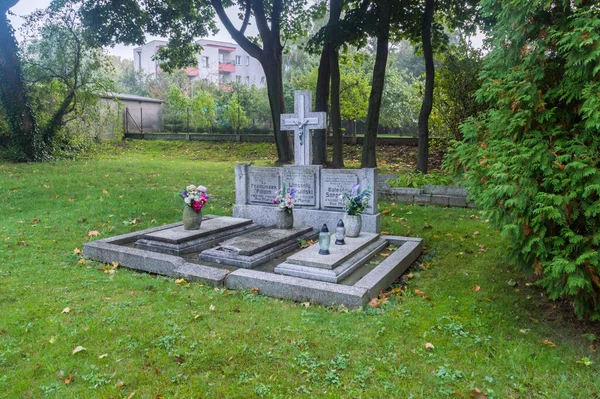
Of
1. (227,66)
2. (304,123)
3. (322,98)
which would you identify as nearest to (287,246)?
(304,123)

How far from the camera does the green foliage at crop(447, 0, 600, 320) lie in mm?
3801

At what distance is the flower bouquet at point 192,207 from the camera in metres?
7.19

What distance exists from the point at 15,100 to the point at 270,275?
47.5 ft

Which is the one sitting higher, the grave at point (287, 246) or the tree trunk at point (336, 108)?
the tree trunk at point (336, 108)

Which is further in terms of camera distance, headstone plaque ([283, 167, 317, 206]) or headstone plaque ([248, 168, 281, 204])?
headstone plaque ([248, 168, 281, 204])

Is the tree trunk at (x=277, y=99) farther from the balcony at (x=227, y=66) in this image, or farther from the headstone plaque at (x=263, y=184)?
the balcony at (x=227, y=66)

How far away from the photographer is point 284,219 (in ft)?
25.2

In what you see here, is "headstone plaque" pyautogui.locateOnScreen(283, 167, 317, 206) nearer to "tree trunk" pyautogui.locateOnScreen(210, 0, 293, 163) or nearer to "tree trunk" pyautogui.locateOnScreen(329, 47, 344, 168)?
"tree trunk" pyautogui.locateOnScreen(329, 47, 344, 168)

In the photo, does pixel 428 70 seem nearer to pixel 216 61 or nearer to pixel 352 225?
pixel 352 225

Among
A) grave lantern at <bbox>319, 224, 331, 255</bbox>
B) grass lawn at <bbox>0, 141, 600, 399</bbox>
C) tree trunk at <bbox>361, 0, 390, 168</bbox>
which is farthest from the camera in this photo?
tree trunk at <bbox>361, 0, 390, 168</bbox>

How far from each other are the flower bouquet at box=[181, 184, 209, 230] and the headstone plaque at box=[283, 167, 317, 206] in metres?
1.70

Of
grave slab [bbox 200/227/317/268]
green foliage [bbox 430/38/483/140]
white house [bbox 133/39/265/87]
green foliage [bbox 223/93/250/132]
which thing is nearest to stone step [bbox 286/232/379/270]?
grave slab [bbox 200/227/317/268]

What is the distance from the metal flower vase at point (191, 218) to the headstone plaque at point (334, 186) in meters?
2.22

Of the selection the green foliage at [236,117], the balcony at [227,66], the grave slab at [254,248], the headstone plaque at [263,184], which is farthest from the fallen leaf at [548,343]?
the balcony at [227,66]
